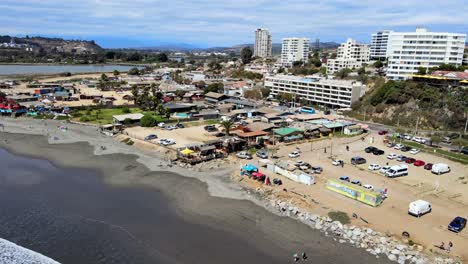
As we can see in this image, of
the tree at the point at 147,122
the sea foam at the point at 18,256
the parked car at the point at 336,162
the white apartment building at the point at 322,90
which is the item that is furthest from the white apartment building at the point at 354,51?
the sea foam at the point at 18,256

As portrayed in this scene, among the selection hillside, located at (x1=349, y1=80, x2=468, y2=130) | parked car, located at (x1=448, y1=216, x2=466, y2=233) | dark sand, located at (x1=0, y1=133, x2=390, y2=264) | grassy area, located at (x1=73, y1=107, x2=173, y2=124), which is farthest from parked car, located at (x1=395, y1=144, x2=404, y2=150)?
grassy area, located at (x1=73, y1=107, x2=173, y2=124)

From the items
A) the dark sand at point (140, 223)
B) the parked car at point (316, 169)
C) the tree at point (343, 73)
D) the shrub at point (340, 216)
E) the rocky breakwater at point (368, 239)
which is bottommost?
the dark sand at point (140, 223)

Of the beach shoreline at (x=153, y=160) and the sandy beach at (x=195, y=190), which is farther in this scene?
the beach shoreline at (x=153, y=160)

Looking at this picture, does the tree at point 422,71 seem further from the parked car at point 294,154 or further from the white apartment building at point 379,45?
the white apartment building at point 379,45

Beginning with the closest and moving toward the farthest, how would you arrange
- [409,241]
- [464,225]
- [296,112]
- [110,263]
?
[110,263] < [409,241] < [464,225] < [296,112]

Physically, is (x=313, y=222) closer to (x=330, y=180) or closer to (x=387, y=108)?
(x=330, y=180)

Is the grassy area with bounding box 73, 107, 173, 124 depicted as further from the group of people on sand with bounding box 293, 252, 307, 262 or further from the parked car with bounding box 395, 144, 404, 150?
the group of people on sand with bounding box 293, 252, 307, 262

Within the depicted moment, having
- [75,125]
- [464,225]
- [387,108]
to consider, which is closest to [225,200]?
[464,225]

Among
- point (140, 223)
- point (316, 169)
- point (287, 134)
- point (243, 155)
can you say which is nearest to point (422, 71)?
point (287, 134)
